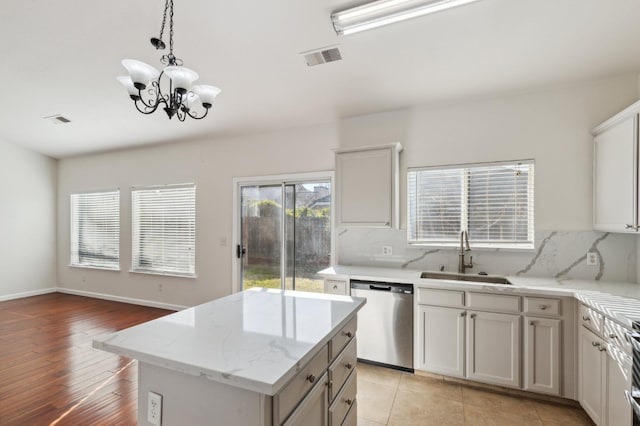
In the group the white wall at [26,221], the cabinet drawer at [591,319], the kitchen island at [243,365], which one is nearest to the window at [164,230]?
the white wall at [26,221]

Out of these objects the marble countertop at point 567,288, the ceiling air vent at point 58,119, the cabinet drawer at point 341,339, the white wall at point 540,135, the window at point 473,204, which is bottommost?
the cabinet drawer at point 341,339

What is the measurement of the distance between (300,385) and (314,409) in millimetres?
232

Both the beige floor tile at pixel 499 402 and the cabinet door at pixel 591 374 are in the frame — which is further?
the beige floor tile at pixel 499 402

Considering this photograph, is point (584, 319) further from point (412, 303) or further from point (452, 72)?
point (452, 72)

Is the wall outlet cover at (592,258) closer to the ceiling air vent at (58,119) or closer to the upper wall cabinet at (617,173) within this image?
the upper wall cabinet at (617,173)

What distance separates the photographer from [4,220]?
5.50 m

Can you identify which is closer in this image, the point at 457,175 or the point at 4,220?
the point at 457,175

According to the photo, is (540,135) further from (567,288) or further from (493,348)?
(493,348)

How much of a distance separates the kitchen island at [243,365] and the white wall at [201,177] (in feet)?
8.08

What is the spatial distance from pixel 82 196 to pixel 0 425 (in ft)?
16.4

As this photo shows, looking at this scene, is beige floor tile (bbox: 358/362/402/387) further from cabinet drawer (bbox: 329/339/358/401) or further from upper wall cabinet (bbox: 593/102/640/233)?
upper wall cabinet (bbox: 593/102/640/233)

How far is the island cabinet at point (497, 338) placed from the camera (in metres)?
2.39

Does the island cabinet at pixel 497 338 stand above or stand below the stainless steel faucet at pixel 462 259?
below

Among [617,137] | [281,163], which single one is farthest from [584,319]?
[281,163]
